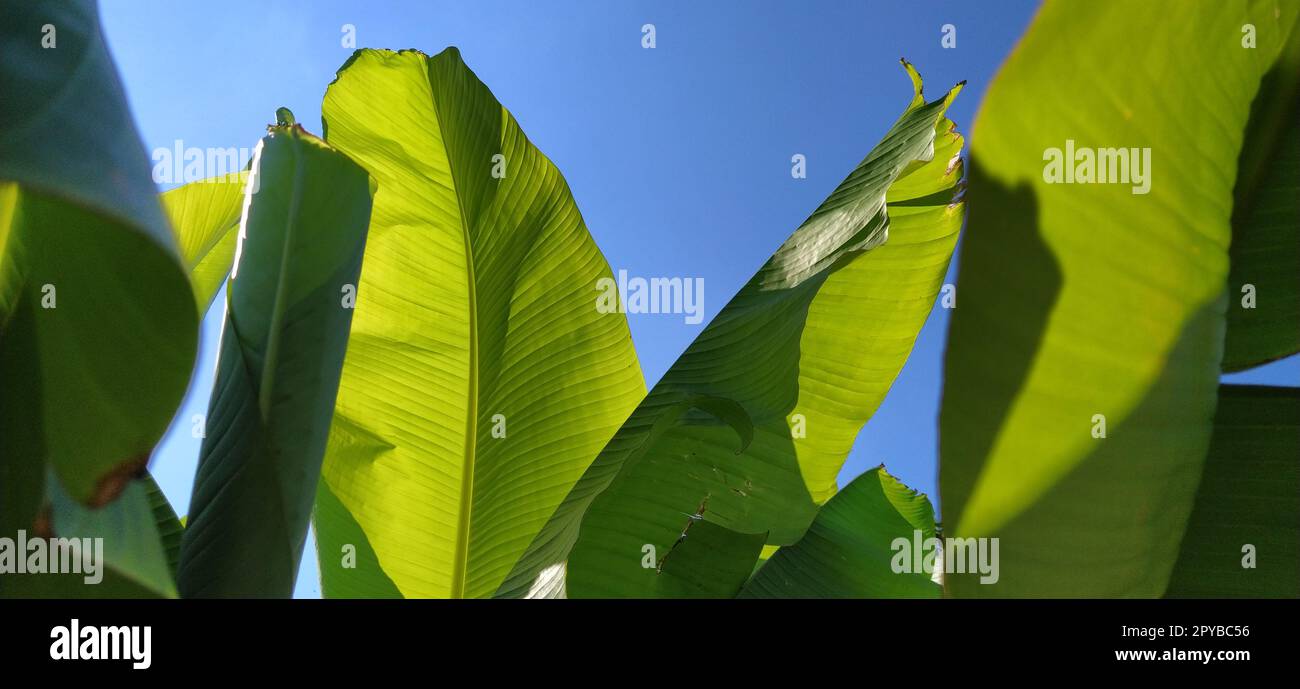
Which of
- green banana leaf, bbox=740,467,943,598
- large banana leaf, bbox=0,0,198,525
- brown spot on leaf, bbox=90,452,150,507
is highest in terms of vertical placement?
large banana leaf, bbox=0,0,198,525

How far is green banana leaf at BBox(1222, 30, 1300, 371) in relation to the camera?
23.7 inches

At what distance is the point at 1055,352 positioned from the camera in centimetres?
57

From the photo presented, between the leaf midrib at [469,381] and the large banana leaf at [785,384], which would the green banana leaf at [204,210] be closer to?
the leaf midrib at [469,381]

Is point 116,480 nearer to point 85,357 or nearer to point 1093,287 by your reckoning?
point 85,357

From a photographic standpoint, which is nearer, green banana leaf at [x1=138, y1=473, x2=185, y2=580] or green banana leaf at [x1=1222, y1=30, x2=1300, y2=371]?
green banana leaf at [x1=1222, y1=30, x2=1300, y2=371]

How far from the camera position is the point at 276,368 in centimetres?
73

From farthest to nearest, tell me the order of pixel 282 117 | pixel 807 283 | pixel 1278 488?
pixel 282 117, pixel 807 283, pixel 1278 488

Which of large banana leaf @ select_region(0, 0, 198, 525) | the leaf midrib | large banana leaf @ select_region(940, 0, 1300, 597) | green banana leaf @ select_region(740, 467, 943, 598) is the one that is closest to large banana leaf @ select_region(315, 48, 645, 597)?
the leaf midrib

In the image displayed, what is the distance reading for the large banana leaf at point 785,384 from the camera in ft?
2.92

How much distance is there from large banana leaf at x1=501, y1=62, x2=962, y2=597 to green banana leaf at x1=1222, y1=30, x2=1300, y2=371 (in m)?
0.30

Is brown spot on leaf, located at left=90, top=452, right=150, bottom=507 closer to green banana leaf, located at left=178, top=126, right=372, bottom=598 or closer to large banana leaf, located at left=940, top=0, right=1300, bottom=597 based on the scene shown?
green banana leaf, located at left=178, top=126, right=372, bottom=598
